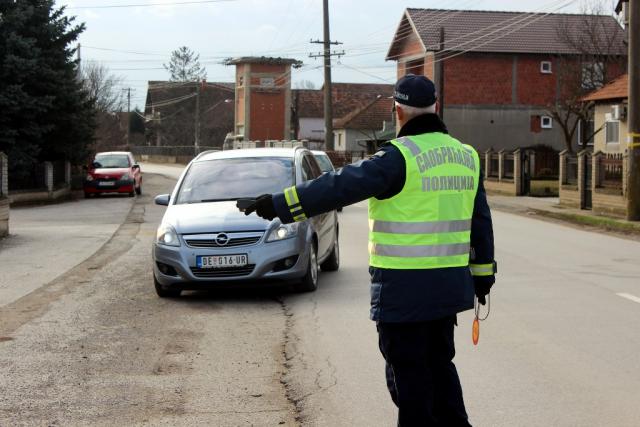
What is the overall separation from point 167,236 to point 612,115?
995 inches

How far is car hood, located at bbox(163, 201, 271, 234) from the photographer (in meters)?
10.3

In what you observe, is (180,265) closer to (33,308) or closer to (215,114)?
(33,308)

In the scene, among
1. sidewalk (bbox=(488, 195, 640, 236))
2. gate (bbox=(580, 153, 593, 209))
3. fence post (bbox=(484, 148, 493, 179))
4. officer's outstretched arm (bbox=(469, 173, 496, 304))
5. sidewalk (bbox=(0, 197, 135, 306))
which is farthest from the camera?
fence post (bbox=(484, 148, 493, 179))

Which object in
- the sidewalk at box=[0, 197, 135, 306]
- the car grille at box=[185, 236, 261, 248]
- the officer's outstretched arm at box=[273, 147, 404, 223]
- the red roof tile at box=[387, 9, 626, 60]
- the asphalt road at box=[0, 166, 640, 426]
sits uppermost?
the red roof tile at box=[387, 9, 626, 60]

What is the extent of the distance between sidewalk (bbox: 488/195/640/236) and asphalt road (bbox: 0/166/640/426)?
29.1ft

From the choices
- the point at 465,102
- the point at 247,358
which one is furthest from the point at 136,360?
the point at 465,102

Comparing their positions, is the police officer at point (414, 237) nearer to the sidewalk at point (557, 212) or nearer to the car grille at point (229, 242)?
the car grille at point (229, 242)

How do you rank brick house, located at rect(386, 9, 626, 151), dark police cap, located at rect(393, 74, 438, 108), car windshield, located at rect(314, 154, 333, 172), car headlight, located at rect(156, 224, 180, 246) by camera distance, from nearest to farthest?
dark police cap, located at rect(393, 74, 438, 108) → car headlight, located at rect(156, 224, 180, 246) → car windshield, located at rect(314, 154, 333, 172) → brick house, located at rect(386, 9, 626, 151)

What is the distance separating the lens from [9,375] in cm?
690

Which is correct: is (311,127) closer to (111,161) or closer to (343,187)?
(111,161)

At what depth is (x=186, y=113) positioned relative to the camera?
109 m

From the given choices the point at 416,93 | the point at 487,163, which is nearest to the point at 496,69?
the point at 487,163

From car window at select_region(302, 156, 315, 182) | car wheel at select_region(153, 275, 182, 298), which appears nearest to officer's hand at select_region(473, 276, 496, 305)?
car wheel at select_region(153, 275, 182, 298)

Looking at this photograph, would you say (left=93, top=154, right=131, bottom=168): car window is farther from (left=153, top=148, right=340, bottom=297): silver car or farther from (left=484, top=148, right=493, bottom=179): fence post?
(left=153, top=148, right=340, bottom=297): silver car
